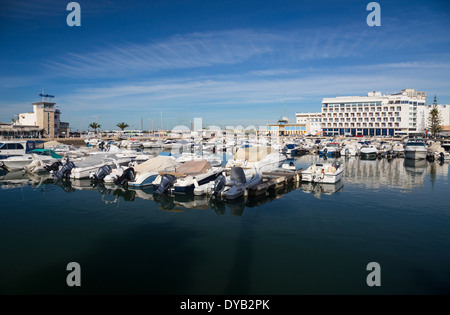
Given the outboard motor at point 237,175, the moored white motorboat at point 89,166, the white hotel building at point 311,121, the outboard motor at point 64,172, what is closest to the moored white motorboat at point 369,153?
the outboard motor at point 237,175

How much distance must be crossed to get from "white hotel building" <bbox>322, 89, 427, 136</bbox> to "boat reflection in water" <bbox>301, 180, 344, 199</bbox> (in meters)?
125

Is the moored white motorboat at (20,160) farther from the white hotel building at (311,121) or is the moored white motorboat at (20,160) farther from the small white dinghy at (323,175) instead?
the white hotel building at (311,121)

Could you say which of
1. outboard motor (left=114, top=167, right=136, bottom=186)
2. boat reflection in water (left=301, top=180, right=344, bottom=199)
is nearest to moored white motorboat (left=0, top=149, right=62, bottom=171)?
outboard motor (left=114, top=167, right=136, bottom=186)

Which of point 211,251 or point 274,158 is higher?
point 274,158

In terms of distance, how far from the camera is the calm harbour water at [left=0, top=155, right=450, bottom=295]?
953 cm

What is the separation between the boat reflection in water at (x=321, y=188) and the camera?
2325 centimetres

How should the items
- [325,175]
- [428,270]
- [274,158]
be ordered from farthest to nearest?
[274,158] → [325,175] → [428,270]

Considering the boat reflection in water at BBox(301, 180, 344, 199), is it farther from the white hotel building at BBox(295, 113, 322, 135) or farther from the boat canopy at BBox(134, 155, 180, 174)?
the white hotel building at BBox(295, 113, 322, 135)

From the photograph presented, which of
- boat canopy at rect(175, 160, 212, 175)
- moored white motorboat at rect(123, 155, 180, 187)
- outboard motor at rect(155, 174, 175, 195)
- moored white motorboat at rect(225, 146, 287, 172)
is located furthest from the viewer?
moored white motorboat at rect(225, 146, 287, 172)

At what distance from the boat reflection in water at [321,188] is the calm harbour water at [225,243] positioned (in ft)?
3.57

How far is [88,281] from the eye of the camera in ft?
31.4
